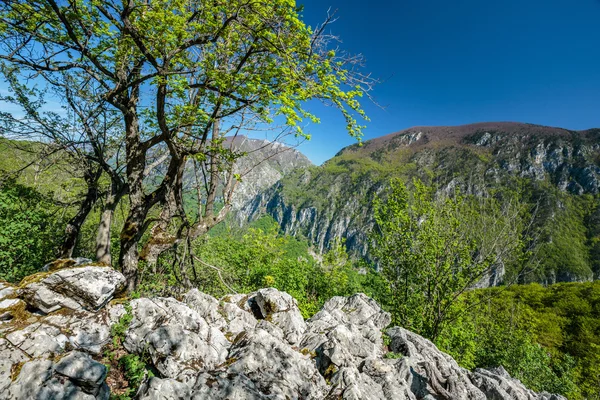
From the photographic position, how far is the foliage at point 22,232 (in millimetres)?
9664

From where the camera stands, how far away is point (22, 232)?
10180 mm

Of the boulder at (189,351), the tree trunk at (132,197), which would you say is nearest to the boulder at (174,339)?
the boulder at (189,351)

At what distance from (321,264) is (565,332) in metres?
88.4

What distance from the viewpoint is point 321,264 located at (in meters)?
20.4

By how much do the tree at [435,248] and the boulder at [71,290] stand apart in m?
16.6

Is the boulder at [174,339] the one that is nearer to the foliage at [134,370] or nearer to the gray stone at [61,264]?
the foliage at [134,370]

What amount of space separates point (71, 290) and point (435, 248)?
700 inches

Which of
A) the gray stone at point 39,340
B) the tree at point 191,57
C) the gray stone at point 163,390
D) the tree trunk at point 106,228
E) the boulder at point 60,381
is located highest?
the tree at point 191,57

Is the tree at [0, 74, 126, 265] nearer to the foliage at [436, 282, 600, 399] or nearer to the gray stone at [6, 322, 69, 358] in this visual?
the gray stone at [6, 322, 69, 358]

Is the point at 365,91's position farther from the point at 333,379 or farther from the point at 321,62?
the point at 333,379

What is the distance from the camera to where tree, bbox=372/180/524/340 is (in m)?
16.9

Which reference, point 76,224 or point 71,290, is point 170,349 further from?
point 76,224

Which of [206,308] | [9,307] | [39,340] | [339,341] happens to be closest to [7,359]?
[39,340]

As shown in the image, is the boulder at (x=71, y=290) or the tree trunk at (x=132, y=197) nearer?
the boulder at (x=71, y=290)
